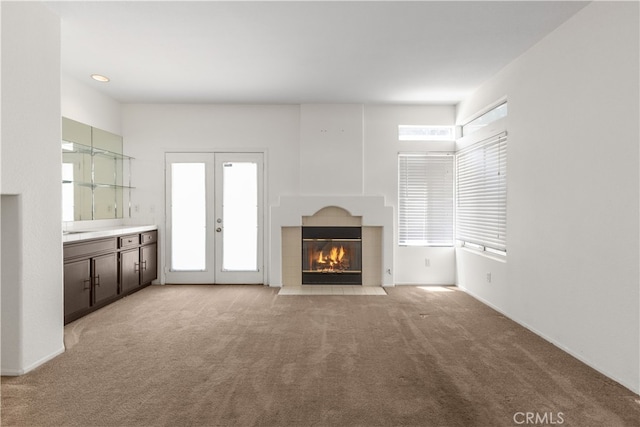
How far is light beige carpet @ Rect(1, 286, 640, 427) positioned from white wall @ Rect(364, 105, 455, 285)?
1.66 metres

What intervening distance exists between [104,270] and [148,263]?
115 cm

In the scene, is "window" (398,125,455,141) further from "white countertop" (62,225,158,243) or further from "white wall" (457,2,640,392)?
"white countertop" (62,225,158,243)

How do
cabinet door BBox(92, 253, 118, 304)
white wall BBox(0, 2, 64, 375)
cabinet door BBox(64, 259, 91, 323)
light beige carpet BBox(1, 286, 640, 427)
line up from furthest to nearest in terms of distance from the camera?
cabinet door BBox(92, 253, 118, 304) → cabinet door BBox(64, 259, 91, 323) → white wall BBox(0, 2, 64, 375) → light beige carpet BBox(1, 286, 640, 427)

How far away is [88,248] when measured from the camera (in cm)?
423

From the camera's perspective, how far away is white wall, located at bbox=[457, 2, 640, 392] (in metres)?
2.63

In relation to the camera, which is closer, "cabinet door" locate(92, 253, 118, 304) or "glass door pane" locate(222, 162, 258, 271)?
"cabinet door" locate(92, 253, 118, 304)

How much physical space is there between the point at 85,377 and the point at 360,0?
347cm

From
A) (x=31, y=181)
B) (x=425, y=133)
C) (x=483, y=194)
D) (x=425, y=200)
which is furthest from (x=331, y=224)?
(x=31, y=181)

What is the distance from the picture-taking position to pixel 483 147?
4988 millimetres

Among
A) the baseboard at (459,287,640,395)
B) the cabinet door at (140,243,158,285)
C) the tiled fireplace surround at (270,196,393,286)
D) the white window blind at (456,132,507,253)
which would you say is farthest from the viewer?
the tiled fireplace surround at (270,196,393,286)

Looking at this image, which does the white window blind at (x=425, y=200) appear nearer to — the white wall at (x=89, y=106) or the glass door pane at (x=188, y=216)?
the glass door pane at (x=188, y=216)

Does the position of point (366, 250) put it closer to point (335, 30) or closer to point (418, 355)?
point (418, 355)

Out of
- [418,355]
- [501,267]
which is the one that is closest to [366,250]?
[501,267]

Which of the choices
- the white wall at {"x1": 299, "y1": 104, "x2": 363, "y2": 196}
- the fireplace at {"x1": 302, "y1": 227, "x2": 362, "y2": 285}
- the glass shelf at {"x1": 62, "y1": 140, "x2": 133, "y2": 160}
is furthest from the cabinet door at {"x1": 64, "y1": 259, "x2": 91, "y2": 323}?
the white wall at {"x1": 299, "y1": 104, "x2": 363, "y2": 196}
